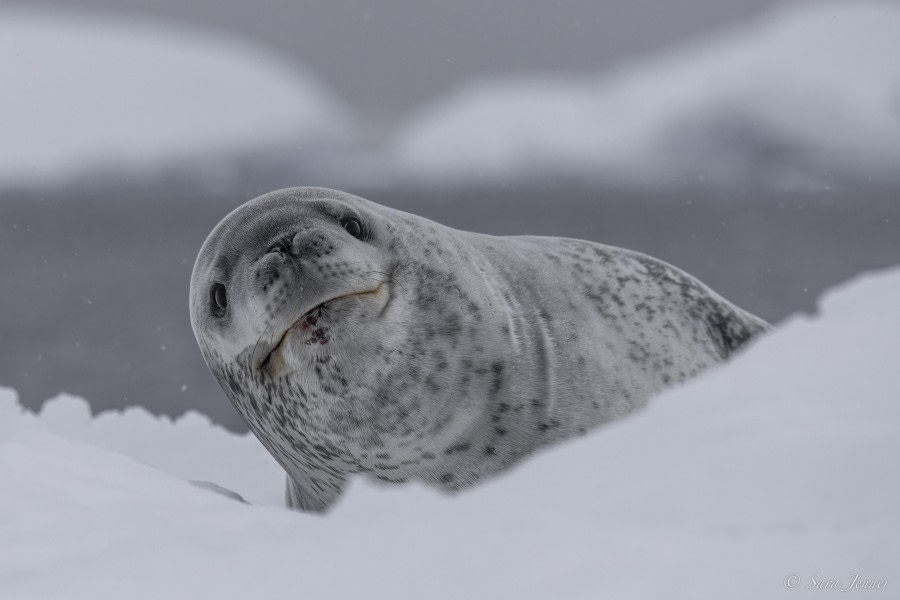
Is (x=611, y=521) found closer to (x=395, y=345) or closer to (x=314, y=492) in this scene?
(x=395, y=345)

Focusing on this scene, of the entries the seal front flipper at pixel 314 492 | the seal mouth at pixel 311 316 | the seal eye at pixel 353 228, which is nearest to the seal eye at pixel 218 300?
the seal mouth at pixel 311 316

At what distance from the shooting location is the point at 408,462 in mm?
3047

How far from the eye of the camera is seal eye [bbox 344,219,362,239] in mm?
2955

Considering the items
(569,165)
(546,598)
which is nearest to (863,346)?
(546,598)

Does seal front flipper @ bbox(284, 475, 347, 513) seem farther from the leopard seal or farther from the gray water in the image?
the gray water

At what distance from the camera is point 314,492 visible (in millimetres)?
3457

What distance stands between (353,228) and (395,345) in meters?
0.39

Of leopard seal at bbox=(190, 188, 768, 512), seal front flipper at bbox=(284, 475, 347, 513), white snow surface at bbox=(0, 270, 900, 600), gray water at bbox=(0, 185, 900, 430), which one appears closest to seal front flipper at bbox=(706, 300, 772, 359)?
leopard seal at bbox=(190, 188, 768, 512)

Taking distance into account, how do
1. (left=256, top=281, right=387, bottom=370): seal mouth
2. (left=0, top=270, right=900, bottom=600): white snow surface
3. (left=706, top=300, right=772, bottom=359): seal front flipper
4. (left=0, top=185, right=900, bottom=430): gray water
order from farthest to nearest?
(left=0, top=185, right=900, bottom=430): gray water, (left=706, top=300, right=772, bottom=359): seal front flipper, (left=256, top=281, right=387, bottom=370): seal mouth, (left=0, top=270, right=900, bottom=600): white snow surface

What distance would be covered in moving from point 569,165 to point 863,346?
6295 cm

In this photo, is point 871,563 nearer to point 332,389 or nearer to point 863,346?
point 863,346

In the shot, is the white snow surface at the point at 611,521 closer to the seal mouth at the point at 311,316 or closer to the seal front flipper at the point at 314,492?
the seal mouth at the point at 311,316

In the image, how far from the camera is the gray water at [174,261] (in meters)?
15.7

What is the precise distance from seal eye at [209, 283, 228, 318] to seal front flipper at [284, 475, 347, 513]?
0.66m
